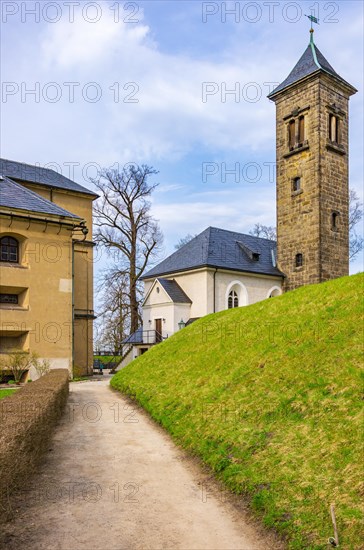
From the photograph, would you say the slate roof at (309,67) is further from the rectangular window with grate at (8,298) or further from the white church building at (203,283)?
the rectangular window with grate at (8,298)

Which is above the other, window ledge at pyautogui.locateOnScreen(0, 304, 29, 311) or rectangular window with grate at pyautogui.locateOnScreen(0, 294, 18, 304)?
rectangular window with grate at pyautogui.locateOnScreen(0, 294, 18, 304)

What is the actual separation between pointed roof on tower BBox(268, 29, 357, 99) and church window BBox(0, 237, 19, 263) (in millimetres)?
23237

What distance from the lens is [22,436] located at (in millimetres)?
6203

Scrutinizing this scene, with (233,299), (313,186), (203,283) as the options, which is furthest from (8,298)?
(313,186)

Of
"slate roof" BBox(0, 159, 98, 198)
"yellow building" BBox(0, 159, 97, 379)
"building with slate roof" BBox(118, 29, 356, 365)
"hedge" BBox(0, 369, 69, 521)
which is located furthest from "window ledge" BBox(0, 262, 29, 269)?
"hedge" BBox(0, 369, 69, 521)

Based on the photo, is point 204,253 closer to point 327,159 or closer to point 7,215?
point 327,159

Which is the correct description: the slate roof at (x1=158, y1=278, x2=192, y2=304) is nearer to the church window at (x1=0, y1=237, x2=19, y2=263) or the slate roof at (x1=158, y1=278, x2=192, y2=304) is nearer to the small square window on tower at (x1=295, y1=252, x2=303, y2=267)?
the small square window on tower at (x1=295, y1=252, x2=303, y2=267)

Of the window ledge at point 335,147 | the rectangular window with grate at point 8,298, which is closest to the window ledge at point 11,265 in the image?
the rectangular window with grate at point 8,298

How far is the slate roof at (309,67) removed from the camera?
31842mm

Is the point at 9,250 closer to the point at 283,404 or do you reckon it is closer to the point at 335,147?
the point at 283,404

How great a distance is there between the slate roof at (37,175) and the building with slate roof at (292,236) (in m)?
9.43

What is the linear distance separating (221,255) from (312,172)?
8.87m

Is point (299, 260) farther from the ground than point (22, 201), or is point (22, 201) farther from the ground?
point (22, 201)

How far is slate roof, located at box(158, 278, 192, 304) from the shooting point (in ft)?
102
